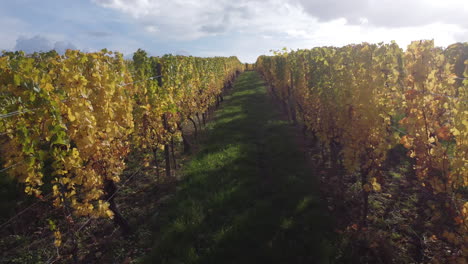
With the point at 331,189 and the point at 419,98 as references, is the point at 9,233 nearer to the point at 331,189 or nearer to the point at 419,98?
the point at 331,189

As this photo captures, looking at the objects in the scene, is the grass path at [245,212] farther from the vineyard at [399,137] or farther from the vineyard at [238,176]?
the vineyard at [399,137]

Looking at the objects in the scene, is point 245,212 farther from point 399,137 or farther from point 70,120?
point 70,120

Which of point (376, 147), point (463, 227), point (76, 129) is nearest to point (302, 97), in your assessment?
point (376, 147)

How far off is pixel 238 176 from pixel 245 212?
6.15 feet

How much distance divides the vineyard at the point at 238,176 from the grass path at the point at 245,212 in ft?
0.11

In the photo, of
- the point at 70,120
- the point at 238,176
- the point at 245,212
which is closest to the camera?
the point at 70,120

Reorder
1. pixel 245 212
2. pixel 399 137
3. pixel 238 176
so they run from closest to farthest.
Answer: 1. pixel 399 137
2. pixel 245 212
3. pixel 238 176

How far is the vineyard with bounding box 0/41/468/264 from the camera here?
3779 millimetres

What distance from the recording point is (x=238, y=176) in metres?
7.71

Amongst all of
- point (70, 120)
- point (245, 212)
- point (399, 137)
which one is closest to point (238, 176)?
point (245, 212)

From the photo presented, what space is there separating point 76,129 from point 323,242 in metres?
4.45

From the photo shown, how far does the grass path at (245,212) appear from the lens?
4785 mm

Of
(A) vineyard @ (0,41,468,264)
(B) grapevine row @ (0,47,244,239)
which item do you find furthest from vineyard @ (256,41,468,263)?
(B) grapevine row @ (0,47,244,239)

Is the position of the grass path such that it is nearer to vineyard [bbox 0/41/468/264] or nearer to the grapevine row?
vineyard [bbox 0/41/468/264]
